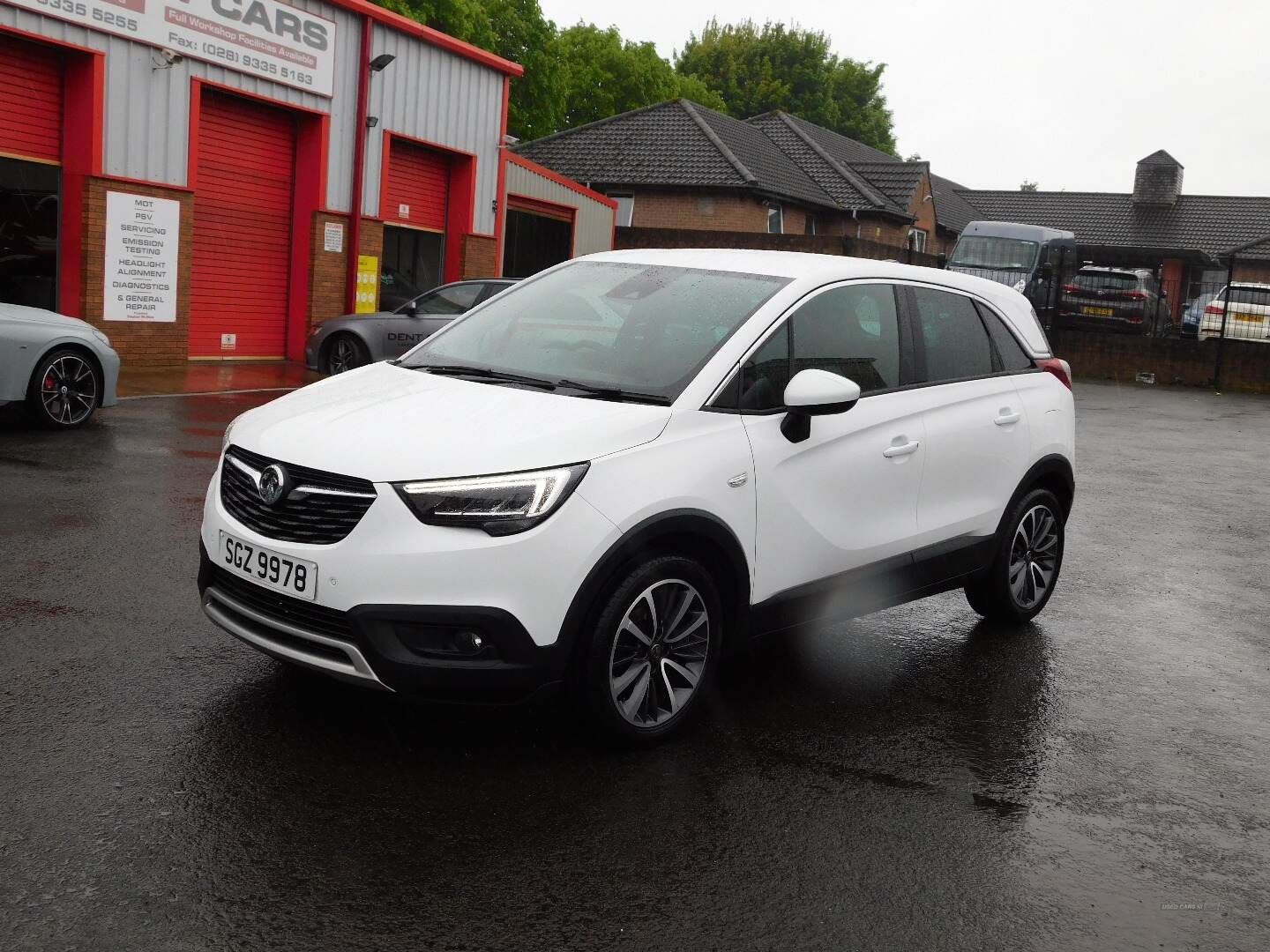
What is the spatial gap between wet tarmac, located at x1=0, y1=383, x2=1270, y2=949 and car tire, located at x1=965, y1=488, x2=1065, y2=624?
158 mm

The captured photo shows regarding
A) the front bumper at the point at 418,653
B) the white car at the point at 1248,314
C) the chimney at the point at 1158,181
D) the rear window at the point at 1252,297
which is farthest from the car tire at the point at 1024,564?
the chimney at the point at 1158,181

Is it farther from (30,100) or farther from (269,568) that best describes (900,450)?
(30,100)

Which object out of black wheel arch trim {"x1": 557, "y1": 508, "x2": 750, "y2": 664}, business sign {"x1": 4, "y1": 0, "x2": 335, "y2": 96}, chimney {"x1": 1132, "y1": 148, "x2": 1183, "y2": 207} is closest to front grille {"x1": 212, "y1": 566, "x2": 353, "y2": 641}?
black wheel arch trim {"x1": 557, "y1": 508, "x2": 750, "y2": 664}

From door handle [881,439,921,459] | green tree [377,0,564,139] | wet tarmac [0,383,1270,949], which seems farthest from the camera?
green tree [377,0,564,139]

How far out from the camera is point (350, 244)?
20.9 meters

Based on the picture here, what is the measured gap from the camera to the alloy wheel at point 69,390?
35.6 feet

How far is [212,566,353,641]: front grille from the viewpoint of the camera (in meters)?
4.14

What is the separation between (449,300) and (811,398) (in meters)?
12.6

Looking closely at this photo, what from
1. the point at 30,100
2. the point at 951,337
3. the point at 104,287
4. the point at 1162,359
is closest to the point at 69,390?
the point at 104,287

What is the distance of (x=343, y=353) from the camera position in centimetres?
1619

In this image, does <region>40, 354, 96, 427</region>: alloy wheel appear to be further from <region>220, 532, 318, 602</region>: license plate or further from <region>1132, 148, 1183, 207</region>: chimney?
<region>1132, 148, 1183, 207</region>: chimney

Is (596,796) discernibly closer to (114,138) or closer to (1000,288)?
(1000,288)

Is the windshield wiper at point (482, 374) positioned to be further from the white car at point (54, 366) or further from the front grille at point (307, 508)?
the white car at point (54, 366)

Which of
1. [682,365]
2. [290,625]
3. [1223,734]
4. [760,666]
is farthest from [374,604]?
[1223,734]
